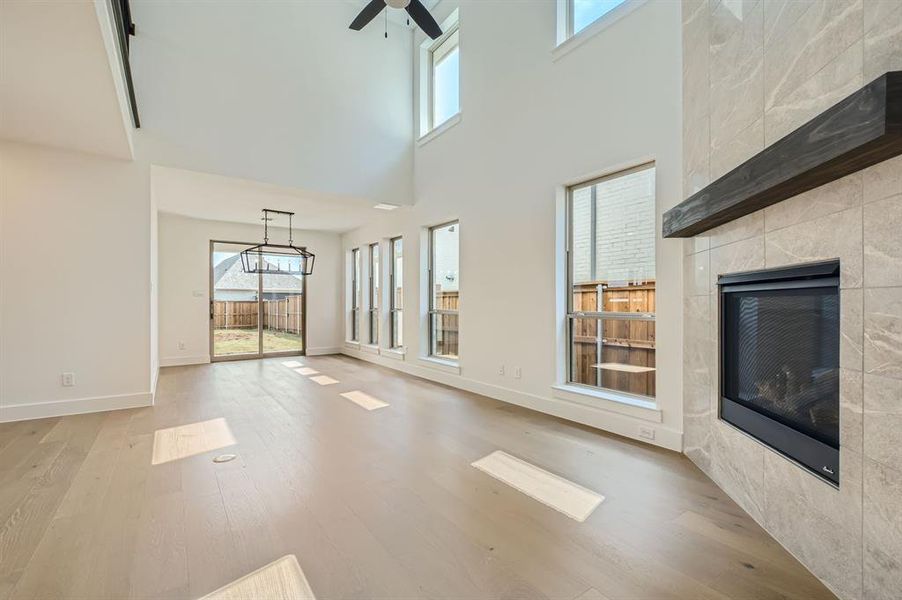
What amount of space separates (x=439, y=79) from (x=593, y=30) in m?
3.02

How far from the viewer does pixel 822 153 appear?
1.38 meters

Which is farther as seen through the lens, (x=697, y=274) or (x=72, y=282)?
(x=72, y=282)

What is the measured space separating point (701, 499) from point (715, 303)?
1170 mm

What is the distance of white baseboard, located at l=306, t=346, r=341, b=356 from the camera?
8523 millimetres

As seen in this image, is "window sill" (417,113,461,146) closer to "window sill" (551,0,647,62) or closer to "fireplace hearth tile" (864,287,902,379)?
"window sill" (551,0,647,62)

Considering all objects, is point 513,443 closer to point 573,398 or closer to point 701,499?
point 573,398

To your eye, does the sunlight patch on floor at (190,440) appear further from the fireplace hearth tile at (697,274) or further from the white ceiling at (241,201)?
the fireplace hearth tile at (697,274)

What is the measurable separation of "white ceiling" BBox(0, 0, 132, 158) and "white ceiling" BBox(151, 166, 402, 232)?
2.80 feet

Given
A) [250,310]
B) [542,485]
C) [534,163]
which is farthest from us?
Answer: [250,310]

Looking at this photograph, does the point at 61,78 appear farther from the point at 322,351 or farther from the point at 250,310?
the point at 322,351

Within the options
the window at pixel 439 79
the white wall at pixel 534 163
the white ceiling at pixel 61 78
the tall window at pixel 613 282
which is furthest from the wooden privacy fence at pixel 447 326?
the white ceiling at pixel 61 78

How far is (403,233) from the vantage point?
645 cm

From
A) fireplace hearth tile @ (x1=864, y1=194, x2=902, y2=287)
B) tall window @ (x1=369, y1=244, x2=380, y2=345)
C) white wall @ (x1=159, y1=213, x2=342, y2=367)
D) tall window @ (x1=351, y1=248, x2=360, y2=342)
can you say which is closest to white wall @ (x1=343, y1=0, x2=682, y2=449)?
fireplace hearth tile @ (x1=864, y1=194, x2=902, y2=287)

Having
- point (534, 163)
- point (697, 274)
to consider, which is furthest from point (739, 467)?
point (534, 163)
